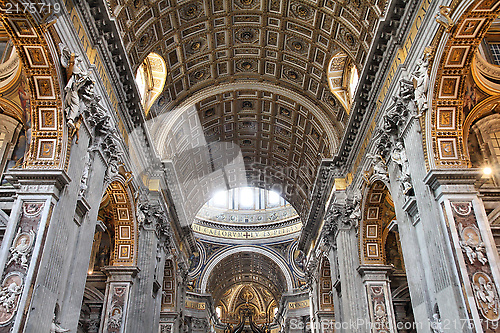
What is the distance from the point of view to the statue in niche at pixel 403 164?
10.4m

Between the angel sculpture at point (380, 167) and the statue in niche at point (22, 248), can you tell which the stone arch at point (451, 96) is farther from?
the statue in niche at point (22, 248)

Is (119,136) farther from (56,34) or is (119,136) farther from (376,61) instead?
(376,61)

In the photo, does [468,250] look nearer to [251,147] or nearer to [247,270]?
[251,147]

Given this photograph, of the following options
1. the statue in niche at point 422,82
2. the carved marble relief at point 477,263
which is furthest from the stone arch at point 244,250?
the carved marble relief at point 477,263

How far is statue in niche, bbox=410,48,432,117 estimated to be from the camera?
9.49 meters

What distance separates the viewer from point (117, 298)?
14.3m

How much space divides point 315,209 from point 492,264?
537 inches

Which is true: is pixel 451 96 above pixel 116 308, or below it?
above

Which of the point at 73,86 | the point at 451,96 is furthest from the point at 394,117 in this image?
the point at 73,86

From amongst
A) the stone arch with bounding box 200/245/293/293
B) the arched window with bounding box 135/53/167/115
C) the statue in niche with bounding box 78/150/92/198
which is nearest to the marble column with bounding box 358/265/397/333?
the statue in niche with bounding box 78/150/92/198

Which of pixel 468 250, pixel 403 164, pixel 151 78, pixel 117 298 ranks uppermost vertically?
pixel 151 78

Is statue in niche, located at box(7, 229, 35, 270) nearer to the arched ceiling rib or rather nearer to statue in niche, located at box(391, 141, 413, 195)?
statue in niche, located at box(391, 141, 413, 195)

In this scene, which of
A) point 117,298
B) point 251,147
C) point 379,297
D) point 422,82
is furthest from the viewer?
point 251,147

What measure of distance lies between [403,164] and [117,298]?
10355 millimetres
